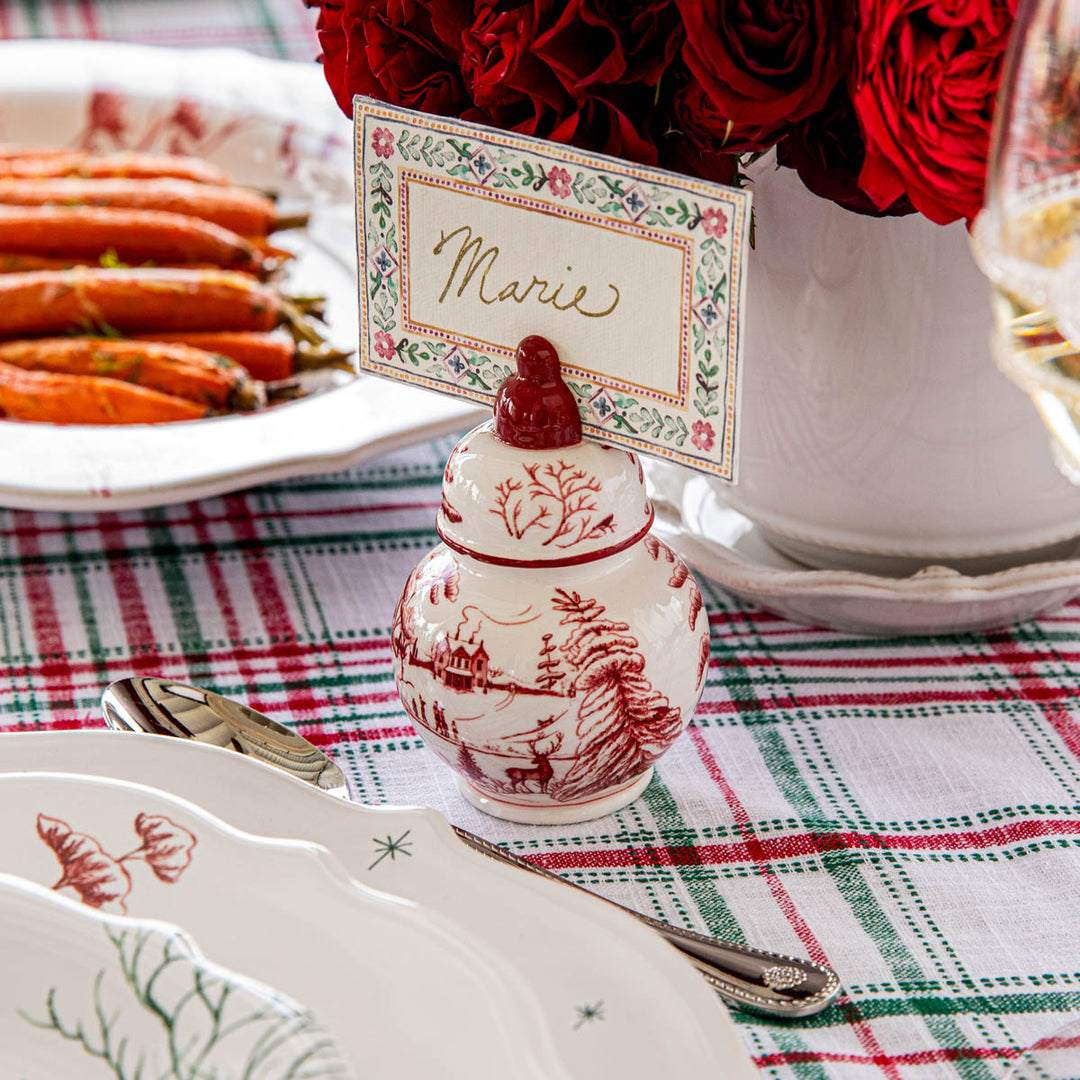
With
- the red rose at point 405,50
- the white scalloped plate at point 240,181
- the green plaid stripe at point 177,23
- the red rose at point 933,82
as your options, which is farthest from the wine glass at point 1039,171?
the green plaid stripe at point 177,23

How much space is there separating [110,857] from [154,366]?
45 centimetres

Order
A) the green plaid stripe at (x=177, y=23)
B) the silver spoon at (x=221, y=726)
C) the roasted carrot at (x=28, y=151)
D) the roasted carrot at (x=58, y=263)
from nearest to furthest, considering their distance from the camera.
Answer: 1. the silver spoon at (x=221, y=726)
2. the roasted carrot at (x=58, y=263)
3. the roasted carrot at (x=28, y=151)
4. the green plaid stripe at (x=177, y=23)

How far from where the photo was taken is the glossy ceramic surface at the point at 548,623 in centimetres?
46

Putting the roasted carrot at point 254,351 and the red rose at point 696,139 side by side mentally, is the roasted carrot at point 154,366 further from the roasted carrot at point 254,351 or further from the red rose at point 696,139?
the red rose at point 696,139

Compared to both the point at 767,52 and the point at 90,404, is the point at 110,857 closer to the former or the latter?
the point at 767,52

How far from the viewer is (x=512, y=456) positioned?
46 cm

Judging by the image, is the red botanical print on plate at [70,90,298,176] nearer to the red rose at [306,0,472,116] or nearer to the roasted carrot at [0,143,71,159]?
the roasted carrot at [0,143,71,159]

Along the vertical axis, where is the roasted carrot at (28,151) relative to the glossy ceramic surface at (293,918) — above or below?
below

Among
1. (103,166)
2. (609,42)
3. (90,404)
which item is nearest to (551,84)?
(609,42)

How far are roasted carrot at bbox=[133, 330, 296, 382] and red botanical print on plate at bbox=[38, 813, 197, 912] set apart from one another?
1.53 ft


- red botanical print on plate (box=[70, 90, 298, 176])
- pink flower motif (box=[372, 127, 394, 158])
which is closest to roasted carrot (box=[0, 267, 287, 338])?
red botanical print on plate (box=[70, 90, 298, 176])

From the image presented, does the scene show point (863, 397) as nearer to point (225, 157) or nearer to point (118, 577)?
point (118, 577)

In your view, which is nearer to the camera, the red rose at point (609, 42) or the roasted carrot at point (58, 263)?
the red rose at point (609, 42)

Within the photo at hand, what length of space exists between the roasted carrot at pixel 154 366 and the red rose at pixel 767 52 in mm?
431
